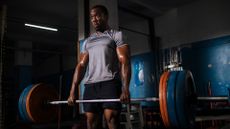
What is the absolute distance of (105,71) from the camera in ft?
5.60

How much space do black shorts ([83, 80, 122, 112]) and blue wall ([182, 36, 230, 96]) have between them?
3894 millimetres

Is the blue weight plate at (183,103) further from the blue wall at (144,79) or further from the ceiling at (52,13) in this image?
the blue wall at (144,79)

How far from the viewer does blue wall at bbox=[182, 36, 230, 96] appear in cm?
511

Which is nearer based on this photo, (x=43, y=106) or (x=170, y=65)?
(x=43, y=106)

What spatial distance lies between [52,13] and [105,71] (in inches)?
199

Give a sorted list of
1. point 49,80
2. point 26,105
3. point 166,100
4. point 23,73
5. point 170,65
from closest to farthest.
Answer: point 166,100, point 26,105, point 170,65, point 23,73, point 49,80

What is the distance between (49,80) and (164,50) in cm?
568

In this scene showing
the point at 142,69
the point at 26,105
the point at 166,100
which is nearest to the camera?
the point at 166,100

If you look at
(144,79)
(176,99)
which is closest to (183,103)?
(176,99)

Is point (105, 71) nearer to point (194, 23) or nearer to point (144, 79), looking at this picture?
point (194, 23)

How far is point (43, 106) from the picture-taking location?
253 centimetres

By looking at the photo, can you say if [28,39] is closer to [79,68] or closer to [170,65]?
[170,65]

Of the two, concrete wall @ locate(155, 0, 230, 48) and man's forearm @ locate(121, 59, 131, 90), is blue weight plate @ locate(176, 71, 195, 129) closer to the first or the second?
man's forearm @ locate(121, 59, 131, 90)

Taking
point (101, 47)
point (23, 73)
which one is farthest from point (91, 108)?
point (23, 73)
